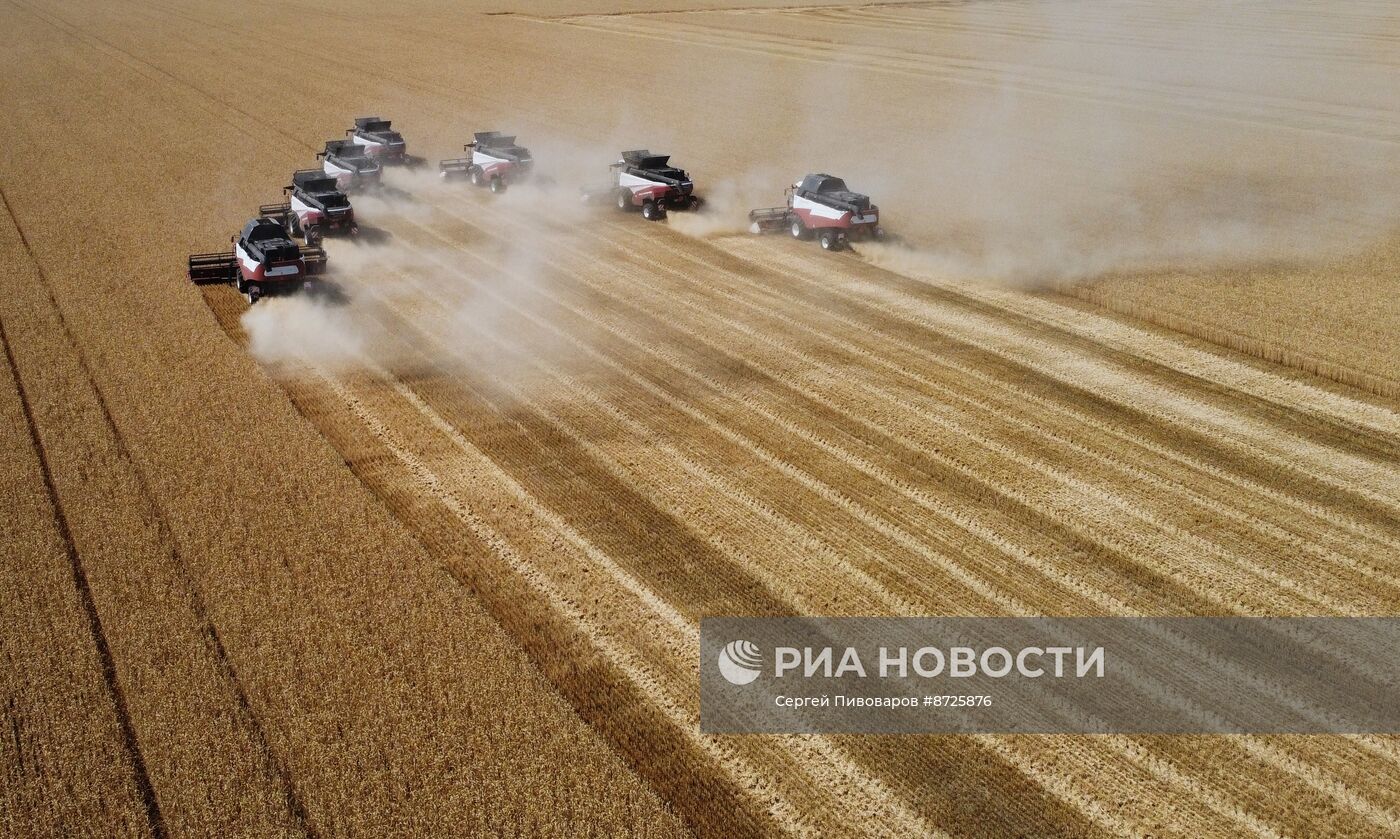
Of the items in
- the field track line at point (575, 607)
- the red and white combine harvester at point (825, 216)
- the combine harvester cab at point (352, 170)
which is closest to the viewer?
the field track line at point (575, 607)

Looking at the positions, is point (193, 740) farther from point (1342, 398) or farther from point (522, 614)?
point (1342, 398)

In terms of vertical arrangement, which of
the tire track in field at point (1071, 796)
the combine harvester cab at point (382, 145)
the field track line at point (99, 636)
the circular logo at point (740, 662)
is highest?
the combine harvester cab at point (382, 145)

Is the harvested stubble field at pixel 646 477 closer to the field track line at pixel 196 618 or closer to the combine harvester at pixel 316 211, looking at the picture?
the field track line at pixel 196 618

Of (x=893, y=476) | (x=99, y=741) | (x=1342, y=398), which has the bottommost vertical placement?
(x=99, y=741)

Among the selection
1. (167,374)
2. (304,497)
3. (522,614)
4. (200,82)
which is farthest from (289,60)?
(522,614)

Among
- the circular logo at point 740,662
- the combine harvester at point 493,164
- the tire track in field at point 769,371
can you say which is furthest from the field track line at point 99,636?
the combine harvester at point 493,164

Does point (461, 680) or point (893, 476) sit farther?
point (893, 476)

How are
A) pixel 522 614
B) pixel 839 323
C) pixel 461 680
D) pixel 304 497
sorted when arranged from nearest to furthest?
pixel 461 680, pixel 522 614, pixel 304 497, pixel 839 323

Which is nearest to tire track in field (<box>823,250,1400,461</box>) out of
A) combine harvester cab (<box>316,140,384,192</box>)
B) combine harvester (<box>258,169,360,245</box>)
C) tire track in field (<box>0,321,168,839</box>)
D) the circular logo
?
the circular logo
